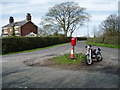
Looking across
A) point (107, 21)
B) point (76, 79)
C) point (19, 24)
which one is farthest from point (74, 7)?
point (76, 79)

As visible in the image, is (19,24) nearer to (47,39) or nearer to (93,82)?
(47,39)

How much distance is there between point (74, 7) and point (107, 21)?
1226 centimetres

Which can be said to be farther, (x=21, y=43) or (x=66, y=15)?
(x=66, y=15)

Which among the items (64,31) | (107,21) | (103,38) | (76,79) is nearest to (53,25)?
(64,31)

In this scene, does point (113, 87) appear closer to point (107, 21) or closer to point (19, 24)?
point (107, 21)

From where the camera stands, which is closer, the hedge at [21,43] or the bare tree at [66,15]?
the hedge at [21,43]

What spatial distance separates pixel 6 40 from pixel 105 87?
12962 mm

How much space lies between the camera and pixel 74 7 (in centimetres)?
3838

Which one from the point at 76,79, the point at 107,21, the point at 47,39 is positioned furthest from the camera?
the point at 107,21

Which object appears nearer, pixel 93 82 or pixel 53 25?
pixel 93 82

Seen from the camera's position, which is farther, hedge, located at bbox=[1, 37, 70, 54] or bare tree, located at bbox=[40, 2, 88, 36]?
bare tree, located at bbox=[40, 2, 88, 36]

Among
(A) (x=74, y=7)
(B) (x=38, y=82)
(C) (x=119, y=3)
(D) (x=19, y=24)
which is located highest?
(A) (x=74, y=7)

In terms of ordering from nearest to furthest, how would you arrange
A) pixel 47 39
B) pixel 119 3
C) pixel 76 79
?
pixel 76 79 → pixel 119 3 → pixel 47 39

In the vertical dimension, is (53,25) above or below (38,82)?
above
